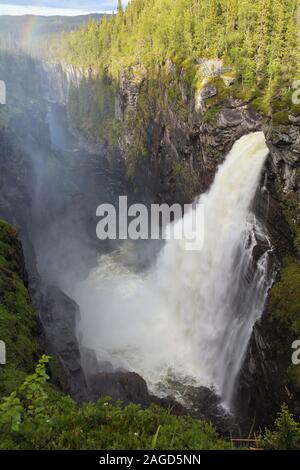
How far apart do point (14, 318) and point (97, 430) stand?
9795 mm

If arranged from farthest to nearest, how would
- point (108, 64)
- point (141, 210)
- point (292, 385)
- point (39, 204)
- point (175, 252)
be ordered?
point (108, 64), point (141, 210), point (39, 204), point (175, 252), point (292, 385)

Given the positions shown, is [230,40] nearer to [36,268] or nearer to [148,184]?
[148,184]

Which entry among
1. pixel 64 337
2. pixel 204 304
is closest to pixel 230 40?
pixel 204 304

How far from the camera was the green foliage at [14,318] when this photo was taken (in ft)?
47.3

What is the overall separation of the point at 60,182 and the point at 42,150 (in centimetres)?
623

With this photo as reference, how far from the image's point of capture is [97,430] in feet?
30.6

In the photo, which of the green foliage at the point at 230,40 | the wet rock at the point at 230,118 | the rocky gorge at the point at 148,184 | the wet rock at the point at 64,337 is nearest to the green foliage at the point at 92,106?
the rocky gorge at the point at 148,184

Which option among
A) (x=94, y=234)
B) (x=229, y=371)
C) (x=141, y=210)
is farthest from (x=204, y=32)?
(x=229, y=371)

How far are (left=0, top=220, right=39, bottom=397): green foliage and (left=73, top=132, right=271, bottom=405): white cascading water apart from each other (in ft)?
46.4

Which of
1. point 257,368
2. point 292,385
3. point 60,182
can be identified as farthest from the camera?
point 60,182

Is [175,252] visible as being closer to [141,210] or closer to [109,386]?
[109,386]

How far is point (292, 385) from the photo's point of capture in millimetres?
22109

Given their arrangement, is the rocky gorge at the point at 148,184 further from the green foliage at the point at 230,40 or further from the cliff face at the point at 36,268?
the green foliage at the point at 230,40
